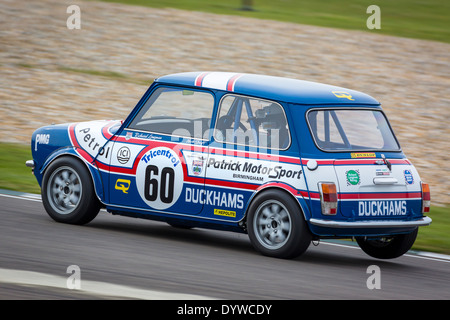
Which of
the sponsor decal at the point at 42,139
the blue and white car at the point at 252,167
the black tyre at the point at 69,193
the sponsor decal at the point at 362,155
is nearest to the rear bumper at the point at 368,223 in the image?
the blue and white car at the point at 252,167

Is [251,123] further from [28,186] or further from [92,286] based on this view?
[28,186]

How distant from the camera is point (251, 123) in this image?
8.95m

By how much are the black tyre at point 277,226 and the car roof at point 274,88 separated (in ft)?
3.41

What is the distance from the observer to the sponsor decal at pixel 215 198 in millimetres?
8727

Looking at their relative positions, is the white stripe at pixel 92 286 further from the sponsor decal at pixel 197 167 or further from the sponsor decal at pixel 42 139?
the sponsor decal at pixel 42 139

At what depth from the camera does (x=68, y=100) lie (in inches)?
750

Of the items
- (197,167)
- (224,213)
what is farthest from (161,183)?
(224,213)

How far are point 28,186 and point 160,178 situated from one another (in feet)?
12.2

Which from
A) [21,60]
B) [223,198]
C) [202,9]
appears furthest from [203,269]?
[202,9]

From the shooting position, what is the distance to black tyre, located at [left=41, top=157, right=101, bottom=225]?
951 cm

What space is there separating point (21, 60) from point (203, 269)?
48.6 ft

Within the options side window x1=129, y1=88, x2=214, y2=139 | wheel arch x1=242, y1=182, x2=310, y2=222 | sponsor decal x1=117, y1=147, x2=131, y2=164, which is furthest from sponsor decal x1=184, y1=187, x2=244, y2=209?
sponsor decal x1=117, y1=147, x2=131, y2=164

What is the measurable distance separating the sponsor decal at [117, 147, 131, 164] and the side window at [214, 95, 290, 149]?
1019 mm
